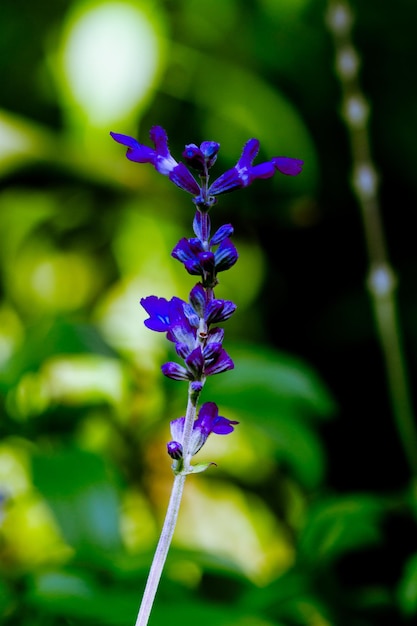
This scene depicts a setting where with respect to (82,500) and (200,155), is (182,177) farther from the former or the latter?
(82,500)

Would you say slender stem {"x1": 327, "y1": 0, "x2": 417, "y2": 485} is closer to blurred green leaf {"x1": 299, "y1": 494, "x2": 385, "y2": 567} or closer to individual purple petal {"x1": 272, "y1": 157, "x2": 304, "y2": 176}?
blurred green leaf {"x1": 299, "y1": 494, "x2": 385, "y2": 567}

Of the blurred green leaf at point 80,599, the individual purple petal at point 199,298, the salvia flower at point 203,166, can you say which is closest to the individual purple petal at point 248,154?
the salvia flower at point 203,166

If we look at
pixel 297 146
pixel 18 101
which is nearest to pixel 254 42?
pixel 297 146

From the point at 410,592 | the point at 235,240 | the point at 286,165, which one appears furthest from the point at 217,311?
the point at 235,240

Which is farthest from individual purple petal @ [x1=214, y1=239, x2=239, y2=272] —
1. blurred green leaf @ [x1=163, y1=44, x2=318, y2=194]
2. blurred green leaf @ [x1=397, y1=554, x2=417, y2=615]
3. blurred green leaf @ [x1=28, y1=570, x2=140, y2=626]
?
blurred green leaf @ [x1=163, y1=44, x2=318, y2=194]

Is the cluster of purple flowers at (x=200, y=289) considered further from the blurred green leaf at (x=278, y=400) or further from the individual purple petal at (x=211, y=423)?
the blurred green leaf at (x=278, y=400)

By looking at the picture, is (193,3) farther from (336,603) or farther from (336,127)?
(336,603)
